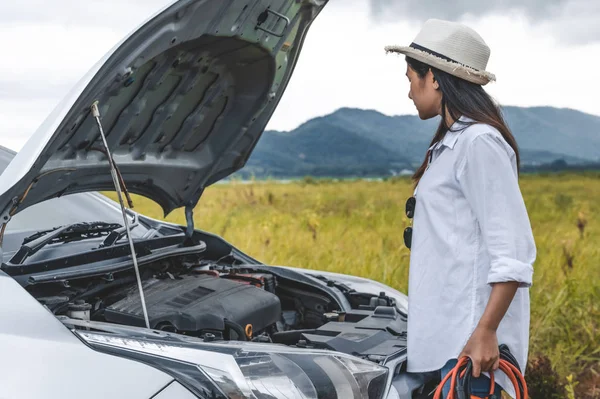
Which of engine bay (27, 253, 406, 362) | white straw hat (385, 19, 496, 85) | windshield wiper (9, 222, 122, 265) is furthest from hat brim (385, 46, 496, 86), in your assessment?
windshield wiper (9, 222, 122, 265)

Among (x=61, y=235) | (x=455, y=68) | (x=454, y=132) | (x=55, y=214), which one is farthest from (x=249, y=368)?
(x=55, y=214)

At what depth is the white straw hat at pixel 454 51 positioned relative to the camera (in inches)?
80.6

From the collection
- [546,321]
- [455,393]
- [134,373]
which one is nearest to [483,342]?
[455,393]

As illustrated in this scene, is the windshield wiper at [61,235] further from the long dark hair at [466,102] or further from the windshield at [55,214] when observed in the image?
the long dark hair at [466,102]

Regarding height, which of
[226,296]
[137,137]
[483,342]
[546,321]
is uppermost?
[137,137]

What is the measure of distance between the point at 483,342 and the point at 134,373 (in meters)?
0.93

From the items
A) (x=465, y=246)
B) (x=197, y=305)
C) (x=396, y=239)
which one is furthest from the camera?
(x=396, y=239)

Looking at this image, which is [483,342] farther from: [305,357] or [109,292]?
[109,292]

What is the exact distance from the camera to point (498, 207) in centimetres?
191

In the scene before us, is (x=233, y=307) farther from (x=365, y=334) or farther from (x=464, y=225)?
(x=464, y=225)

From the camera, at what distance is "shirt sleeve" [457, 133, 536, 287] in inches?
73.6

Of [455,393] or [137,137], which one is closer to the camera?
[455,393]

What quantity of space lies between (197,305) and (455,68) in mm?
1216

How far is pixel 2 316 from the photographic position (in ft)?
6.32
